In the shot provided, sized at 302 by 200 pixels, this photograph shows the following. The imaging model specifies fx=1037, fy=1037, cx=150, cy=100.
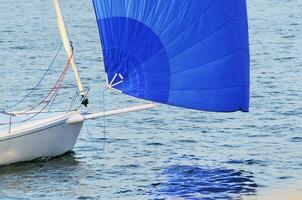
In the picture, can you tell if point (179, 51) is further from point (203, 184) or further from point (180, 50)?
point (203, 184)

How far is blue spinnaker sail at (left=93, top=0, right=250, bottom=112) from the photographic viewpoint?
26344 millimetres

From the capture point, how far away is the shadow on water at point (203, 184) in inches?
1040

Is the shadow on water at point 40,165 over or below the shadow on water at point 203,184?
over

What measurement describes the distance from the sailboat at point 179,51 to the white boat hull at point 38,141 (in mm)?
2792

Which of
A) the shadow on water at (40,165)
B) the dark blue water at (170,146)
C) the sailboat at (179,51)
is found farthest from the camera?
the shadow on water at (40,165)

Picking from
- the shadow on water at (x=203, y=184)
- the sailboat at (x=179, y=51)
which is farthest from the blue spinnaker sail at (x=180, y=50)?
the shadow on water at (x=203, y=184)

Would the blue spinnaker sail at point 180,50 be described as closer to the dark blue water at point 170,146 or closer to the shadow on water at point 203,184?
the shadow on water at point 203,184

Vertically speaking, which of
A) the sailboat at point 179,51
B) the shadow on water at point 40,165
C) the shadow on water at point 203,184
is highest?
the sailboat at point 179,51

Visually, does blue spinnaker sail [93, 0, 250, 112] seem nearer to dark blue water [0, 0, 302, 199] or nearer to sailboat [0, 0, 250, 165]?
sailboat [0, 0, 250, 165]

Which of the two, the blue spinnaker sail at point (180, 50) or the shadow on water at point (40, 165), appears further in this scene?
the shadow on water at point (40, 165)

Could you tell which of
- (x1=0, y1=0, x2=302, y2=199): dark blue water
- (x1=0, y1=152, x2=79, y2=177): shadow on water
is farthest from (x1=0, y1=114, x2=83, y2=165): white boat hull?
(x1=0, y1=0, x2=302, y2=199): dark blue water

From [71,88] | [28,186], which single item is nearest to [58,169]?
[28,186]

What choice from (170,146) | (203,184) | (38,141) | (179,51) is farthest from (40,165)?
(179,51)

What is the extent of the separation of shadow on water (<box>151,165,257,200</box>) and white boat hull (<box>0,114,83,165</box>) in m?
3.04
